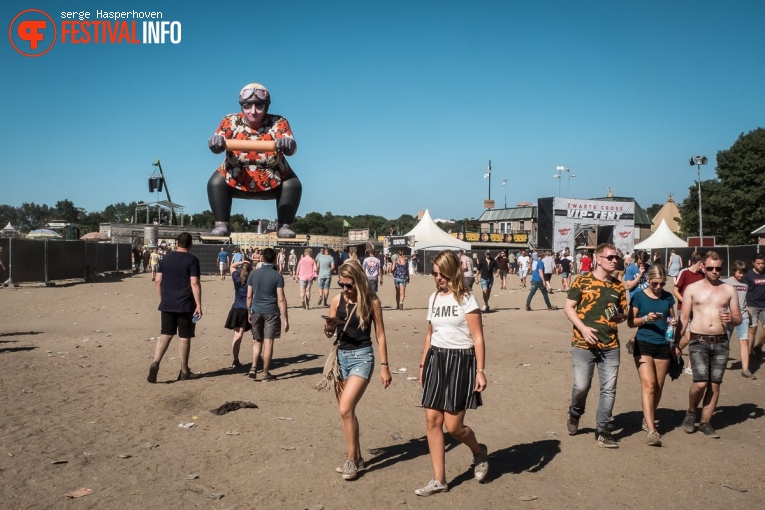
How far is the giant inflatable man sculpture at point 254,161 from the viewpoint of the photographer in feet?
97.6

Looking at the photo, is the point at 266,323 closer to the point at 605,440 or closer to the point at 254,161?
the point at 605,440

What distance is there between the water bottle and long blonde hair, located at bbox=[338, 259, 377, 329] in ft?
9.40

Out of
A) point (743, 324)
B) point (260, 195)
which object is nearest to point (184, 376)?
point (743, 324)

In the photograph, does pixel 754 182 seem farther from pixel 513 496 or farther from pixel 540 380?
pixel 513 496

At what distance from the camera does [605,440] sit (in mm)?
5648

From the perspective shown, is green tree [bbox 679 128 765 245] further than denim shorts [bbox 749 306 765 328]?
Yes

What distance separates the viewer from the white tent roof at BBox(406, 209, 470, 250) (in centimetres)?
4188

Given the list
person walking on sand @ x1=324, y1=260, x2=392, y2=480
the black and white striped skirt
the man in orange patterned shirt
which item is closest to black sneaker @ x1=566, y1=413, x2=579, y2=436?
the man in orange patterned shirt

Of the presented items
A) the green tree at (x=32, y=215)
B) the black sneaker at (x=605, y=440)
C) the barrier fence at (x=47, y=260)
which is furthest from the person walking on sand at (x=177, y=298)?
the green tree at (x=32, y=215)

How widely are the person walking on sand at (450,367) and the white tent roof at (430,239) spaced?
36.8 metres

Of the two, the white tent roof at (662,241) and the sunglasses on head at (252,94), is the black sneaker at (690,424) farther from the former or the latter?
the white tent roof at (662,241)

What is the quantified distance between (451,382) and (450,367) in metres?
0.10

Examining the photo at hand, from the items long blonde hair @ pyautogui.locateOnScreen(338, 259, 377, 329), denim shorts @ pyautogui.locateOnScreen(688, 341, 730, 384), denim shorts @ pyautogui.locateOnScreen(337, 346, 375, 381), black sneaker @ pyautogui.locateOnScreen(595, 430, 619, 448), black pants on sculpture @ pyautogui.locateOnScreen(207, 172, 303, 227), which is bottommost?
black sneaker @ pyautogui.locateOnScreen(595, 430, 619, 448)

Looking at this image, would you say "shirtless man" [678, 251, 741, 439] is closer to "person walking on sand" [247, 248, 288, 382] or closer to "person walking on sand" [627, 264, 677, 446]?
"person walking on sand" [627, 264, 677, 446]
